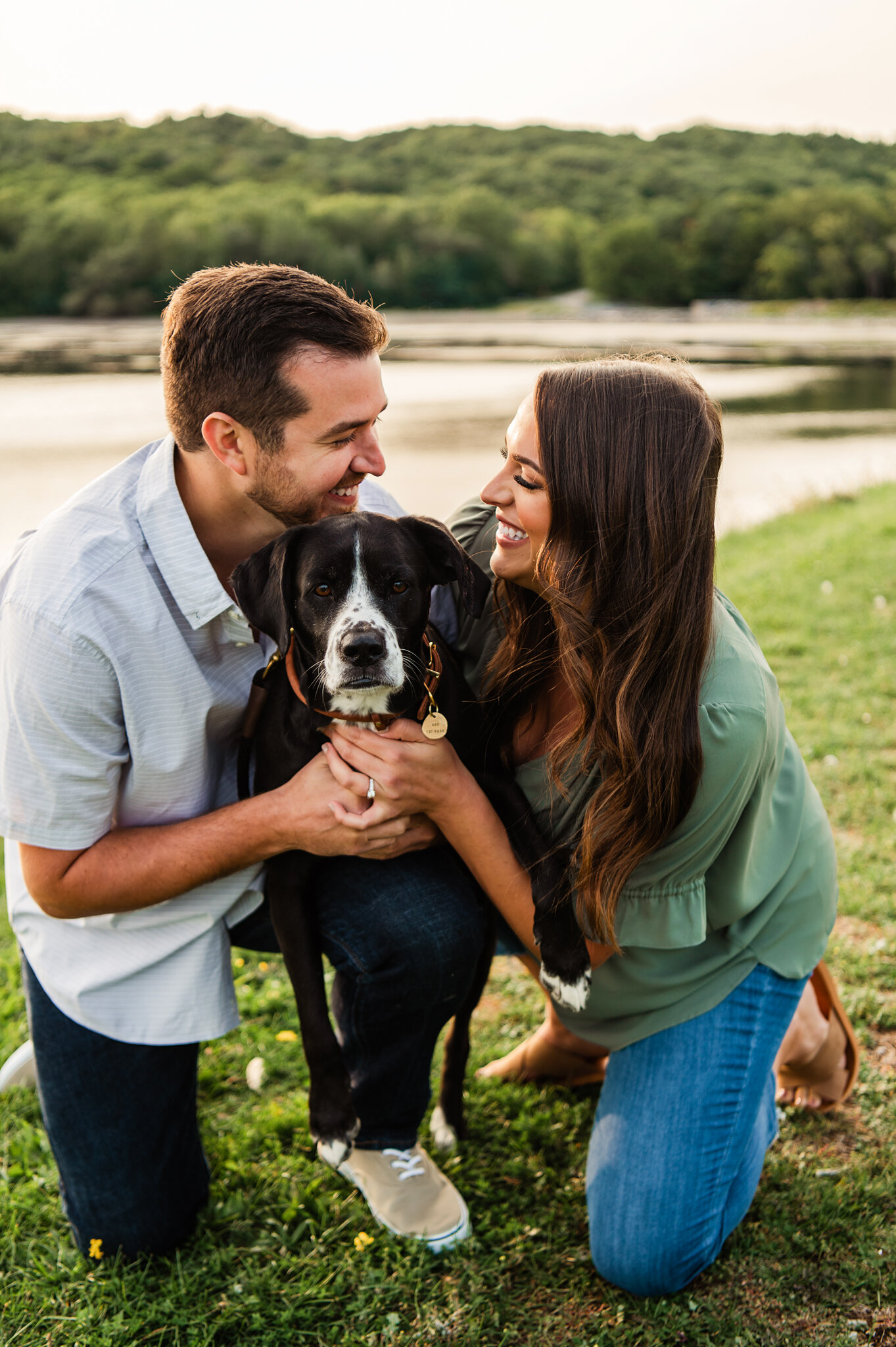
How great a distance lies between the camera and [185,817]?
7.98ft

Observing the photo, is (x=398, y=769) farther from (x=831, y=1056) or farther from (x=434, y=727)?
(x=831, y=1056)

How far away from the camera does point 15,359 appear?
34875 millimetres

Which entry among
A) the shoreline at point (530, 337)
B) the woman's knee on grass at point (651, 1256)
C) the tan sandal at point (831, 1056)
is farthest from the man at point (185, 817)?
the shoreline at point (530, 337)

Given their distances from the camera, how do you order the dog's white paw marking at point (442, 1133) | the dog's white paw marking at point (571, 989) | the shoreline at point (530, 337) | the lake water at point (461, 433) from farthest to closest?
the shoreline at point (530, 337) < the lake water at point (461, 433) < the dog's white paw marking at point (442, 1133) < the dog's white paw marking at point (571, 989)

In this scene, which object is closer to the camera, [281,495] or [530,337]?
[281,495]

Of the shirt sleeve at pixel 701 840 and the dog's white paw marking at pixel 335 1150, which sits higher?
the shirt sleeve at pixel 701 840

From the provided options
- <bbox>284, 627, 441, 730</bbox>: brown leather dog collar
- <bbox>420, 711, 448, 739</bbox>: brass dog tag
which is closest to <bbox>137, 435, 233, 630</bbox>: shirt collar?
<bbox>284, 627, 441, 730</bbox>: brown leather dog collar

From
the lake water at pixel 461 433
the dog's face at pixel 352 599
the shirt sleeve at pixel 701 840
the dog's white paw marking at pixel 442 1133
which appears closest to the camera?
the shirt sleeve at pixel 701 840

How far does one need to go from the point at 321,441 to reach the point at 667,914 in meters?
1.33

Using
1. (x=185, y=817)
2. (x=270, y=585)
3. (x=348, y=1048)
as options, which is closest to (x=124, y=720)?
(x=185, y=817)

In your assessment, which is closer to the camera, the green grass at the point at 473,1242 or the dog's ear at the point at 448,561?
the green grass at the point at 473,1242

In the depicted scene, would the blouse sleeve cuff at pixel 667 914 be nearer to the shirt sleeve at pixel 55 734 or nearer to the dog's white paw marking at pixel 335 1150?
the dog's white paw marking at pixel 335 1150

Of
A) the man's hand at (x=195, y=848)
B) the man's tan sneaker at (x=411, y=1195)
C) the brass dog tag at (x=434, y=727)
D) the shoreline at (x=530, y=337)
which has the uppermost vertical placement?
the brass dog tag at (x=434, y=727)

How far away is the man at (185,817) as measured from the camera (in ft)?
7.21
